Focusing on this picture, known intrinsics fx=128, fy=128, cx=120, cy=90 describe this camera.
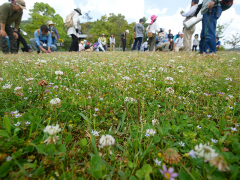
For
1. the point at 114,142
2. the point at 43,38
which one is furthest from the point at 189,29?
the point at 43,38

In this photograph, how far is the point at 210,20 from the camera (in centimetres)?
671

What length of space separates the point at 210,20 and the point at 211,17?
14 centimetres

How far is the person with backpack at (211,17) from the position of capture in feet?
20.4

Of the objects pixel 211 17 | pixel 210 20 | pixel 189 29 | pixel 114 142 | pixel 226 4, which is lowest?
pixel 114 142

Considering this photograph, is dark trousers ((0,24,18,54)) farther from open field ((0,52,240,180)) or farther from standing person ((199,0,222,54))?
standing person ((199,0,222,54))

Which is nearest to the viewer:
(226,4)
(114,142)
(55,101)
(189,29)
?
(114,142)

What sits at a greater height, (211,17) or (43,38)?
(211,17)

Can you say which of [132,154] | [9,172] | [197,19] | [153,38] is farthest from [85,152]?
[153,38]

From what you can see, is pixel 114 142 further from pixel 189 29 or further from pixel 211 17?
pixel 189 29

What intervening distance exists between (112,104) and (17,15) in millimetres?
9662

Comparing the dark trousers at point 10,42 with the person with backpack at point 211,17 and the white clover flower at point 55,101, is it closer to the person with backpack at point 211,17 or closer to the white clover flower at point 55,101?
the white clover flower at point 55,101

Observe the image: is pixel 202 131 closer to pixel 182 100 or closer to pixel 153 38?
pixel 182 100

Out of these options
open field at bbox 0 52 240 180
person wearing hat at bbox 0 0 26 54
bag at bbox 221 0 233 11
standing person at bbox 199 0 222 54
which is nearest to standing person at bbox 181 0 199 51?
standing person at bbox 199 0 222 54

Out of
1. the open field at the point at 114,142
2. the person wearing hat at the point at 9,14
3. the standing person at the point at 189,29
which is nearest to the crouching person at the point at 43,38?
the person wearing hat at the point at 9,14
